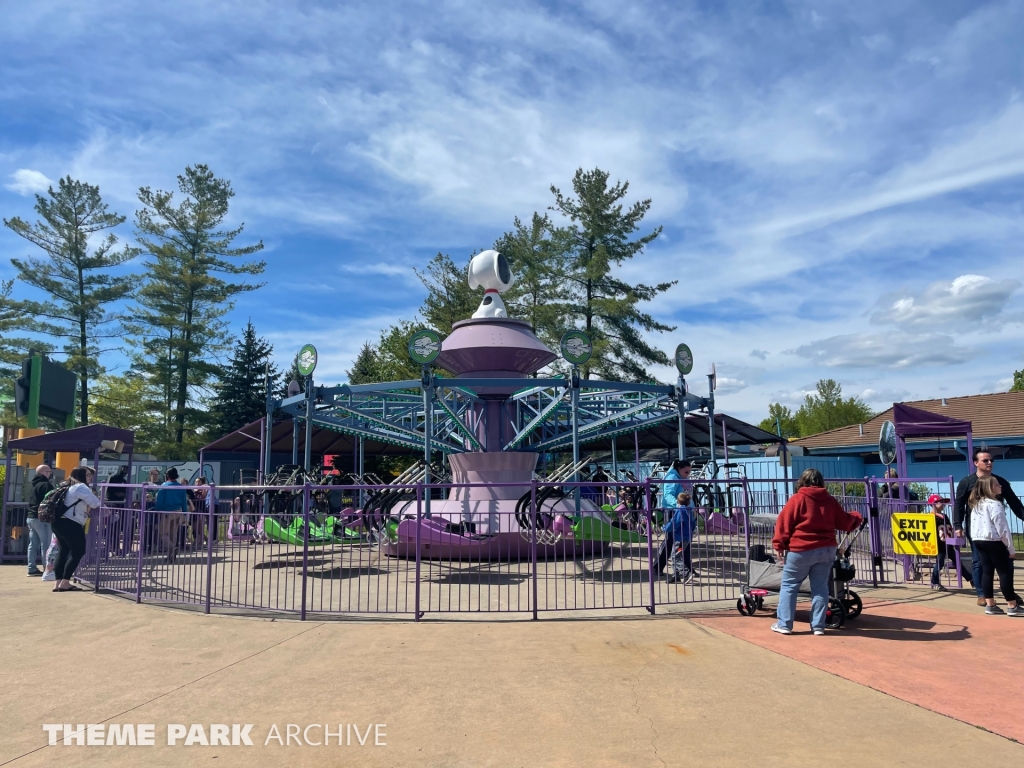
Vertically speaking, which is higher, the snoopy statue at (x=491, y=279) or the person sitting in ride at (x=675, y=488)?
the snoopy statue at (x=491, y=279)

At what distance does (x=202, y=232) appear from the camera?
38.7 m

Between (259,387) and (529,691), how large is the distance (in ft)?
142

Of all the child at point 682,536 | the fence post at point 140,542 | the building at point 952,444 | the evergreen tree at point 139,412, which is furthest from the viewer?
the evergreen tree at point 139,412

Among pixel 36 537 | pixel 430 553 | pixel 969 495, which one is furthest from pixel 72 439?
pixel 969 495

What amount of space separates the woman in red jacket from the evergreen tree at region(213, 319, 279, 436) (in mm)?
37177

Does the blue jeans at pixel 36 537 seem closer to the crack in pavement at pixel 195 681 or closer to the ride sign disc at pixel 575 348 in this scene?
the crack in pavement at pixel 195 681

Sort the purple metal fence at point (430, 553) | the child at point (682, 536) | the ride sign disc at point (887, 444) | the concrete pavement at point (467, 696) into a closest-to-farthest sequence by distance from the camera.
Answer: the concrete pavement at point (467, 696) < the purple metal fence at point (430, 553) < the child at point (682, 536) < the ride sign disc at point (887, 444)

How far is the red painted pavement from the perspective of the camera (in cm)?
475

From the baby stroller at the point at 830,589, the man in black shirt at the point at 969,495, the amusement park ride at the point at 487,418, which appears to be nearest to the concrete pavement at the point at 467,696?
the baby stroller at the point at 830,589

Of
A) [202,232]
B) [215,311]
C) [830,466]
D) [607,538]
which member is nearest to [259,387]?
[215,311]

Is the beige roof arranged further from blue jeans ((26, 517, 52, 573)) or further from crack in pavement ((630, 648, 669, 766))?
blue jeans ((26, 517, 52, 573))

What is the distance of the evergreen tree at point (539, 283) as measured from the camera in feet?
112

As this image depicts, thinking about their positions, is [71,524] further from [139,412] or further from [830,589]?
[139,412]

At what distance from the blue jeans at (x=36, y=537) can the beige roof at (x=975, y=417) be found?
2511cm
